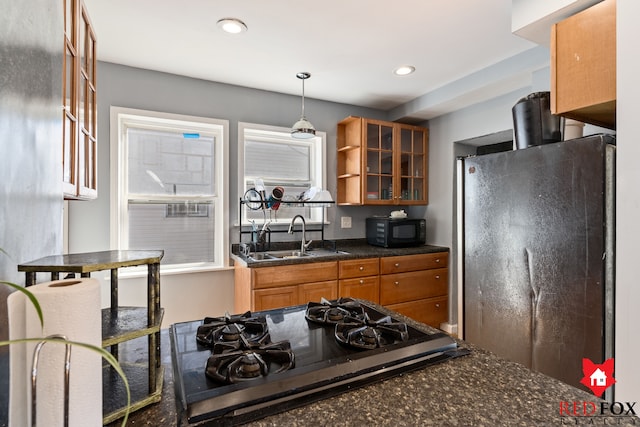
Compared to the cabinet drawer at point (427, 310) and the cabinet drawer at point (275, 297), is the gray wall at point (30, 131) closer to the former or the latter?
the cabinet drawer at point (275, 297)

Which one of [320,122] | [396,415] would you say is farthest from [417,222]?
[396,415]

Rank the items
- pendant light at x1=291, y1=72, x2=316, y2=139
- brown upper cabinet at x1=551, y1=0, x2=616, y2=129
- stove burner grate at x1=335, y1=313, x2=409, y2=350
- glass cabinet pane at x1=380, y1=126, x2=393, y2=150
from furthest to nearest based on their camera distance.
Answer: glass cabinet pane at x1=380, y1=126, x2=393, y2=150 → pendant light at x1=291, y1=72, x2=316, y2=139 → brown upper cabinet at x1=551, y1=0, x2=616, y2=129 → stove burner grate at x1=335, y1=313, x2=409, y2=350

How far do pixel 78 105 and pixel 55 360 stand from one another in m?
1.14

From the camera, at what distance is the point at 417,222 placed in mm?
3529

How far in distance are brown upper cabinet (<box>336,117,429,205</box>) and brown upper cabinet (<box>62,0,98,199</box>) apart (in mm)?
2389

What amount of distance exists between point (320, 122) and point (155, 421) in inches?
126

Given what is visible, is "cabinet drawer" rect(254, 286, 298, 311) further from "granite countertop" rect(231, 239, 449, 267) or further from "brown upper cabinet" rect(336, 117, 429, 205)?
"brown upper cabinet" rect(336, 117, 429, 205)

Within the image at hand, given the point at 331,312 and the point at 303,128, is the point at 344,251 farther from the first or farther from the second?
the point at 331,312

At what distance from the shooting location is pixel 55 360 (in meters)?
0.45

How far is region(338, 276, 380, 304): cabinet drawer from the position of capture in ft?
9.57

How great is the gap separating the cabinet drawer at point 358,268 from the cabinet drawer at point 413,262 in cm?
8

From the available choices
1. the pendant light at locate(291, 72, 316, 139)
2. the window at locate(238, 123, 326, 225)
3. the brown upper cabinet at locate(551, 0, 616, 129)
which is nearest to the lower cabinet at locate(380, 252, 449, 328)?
the window at locate(238, 123, 326, 225)

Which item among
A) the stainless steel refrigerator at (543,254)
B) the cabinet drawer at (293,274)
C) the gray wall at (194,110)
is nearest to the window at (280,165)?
the gray wall at (194,110)

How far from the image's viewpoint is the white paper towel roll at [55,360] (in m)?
0.45
